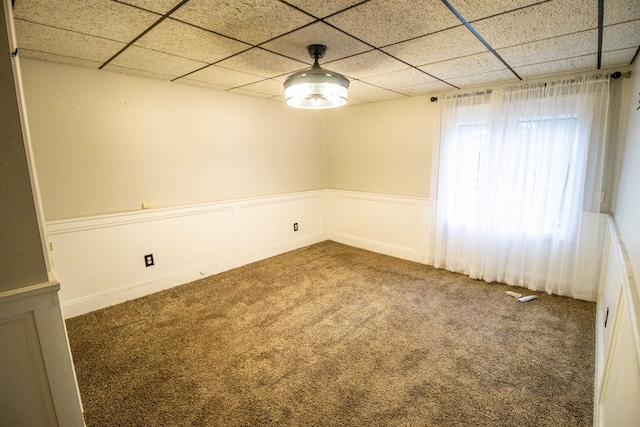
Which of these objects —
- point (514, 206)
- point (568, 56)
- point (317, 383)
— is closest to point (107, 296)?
point (317, 383)

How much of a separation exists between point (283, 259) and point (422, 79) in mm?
2875

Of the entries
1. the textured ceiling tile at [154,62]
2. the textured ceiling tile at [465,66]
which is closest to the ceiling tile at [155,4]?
the textured ceiling tile at [154,62]

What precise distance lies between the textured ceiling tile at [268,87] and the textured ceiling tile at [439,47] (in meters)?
1.40

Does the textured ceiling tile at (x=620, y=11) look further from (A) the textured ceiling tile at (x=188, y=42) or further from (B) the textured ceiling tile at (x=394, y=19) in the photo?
(A) the textured ceiling tile at (x=188, y=42)

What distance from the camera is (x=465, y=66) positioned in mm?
2631

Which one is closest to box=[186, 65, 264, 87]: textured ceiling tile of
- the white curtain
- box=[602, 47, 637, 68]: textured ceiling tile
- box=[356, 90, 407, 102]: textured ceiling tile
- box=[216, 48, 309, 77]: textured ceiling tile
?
box=[216, 48, 309, 77]: textured ceiling tile

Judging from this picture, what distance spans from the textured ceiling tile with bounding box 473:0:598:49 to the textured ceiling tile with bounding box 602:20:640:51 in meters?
0.15

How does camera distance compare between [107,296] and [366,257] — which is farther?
[366,257]

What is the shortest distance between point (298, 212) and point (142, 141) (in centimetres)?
239

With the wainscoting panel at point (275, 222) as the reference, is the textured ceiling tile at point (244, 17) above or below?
above

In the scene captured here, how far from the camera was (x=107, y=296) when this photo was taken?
2980 millimetres

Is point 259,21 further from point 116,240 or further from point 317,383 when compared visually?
point 116,240

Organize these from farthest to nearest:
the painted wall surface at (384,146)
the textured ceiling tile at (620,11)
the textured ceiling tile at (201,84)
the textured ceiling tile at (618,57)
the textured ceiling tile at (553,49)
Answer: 1. the painted wall surface at (384,146)
2. the textured ceiling tile at (201,84)
3. the textured ceiling tile at (618,57)
4. the textured ceiling tile at (553,49)
5. the textured ceiling tile at (620,11)

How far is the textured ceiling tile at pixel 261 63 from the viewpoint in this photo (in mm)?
2346
